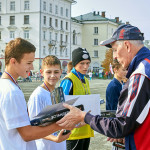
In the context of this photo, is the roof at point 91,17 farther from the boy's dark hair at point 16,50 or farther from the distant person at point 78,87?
the boy's dark hair at point 16,50

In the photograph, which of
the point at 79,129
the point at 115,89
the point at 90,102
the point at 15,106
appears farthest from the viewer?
the point at 115,89

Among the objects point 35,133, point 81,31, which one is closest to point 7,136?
point 35,133

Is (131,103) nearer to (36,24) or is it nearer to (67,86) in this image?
(67,86)

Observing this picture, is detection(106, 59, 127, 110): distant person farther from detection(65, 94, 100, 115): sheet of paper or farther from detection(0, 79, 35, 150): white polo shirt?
detection(0, 79, 35, 150): white polo shirt

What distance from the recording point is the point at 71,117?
2834 mm

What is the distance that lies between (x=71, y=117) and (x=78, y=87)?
2.01 metres

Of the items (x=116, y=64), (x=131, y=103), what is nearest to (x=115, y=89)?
(x=116, y=64)

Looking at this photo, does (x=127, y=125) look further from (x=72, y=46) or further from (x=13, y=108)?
(x=72, y=46)

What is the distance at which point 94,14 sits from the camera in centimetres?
8388

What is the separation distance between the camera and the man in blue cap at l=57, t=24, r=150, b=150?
2467 millimetres

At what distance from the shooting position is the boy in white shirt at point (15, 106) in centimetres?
246

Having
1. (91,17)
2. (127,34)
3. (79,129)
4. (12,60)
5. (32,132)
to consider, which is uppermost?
(91,17)

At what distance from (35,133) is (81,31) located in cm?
7699

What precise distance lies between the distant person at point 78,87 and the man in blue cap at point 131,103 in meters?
1.80
